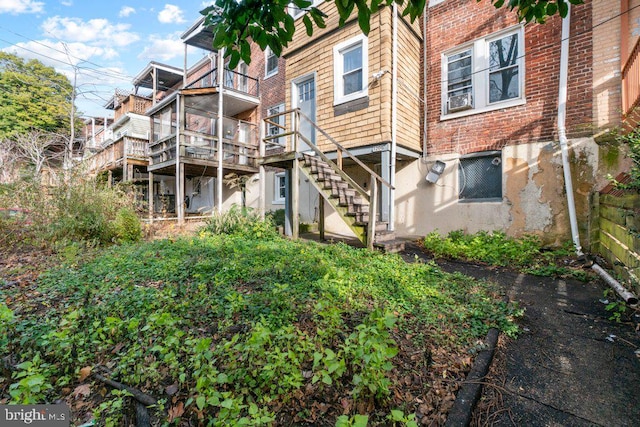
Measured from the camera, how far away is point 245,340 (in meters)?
2.26

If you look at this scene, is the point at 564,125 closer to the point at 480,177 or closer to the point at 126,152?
the point at 480,177

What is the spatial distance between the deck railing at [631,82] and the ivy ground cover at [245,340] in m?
4.20

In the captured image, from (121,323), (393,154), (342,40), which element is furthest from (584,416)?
(342,40)

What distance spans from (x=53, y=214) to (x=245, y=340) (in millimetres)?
6181

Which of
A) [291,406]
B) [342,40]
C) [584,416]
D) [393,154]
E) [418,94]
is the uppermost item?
[342,40]

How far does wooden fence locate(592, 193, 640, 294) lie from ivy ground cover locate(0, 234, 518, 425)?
150cm

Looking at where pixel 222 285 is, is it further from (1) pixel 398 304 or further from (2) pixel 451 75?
(2) pixel 451 75

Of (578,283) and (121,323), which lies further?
(578,283)

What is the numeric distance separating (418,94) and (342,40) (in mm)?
2546

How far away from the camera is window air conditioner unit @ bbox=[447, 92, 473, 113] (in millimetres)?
7246

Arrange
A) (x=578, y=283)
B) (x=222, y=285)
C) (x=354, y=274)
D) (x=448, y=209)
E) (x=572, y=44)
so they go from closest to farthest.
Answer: (x=222, y=285) → (x=354, y=274) → (x=578, y=283) → (x=572, y=44) → (x=448, y=209)

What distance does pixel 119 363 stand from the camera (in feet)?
6.81

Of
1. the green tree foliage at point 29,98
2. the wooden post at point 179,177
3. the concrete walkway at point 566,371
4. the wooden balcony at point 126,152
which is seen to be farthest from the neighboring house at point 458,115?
the green tree foliage at point 29,98

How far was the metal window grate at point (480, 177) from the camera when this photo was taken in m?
7.03
